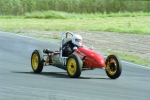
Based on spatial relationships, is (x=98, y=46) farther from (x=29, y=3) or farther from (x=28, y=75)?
(x=29, y=3)

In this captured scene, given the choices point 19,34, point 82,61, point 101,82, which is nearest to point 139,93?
point 101,82

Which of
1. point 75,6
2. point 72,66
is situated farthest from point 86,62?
point 75,6

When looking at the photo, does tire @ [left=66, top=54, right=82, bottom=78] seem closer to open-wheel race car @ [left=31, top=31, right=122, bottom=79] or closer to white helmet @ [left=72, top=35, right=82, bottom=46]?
open-wheel race car @ [left=31, top=31, right=122, bottom=79]

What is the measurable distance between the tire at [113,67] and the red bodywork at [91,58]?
23 cm

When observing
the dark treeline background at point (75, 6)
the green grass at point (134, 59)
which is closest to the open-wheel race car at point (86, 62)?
the green grass at point (134, 59)

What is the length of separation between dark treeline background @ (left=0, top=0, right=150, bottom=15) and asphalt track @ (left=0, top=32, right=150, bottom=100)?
31.5 m

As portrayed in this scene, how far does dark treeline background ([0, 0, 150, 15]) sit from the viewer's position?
5178 cm

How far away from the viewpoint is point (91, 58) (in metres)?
15.1

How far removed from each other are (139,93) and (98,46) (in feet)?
41.2

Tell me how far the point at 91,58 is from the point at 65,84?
158cm

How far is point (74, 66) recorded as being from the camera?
14.9 m

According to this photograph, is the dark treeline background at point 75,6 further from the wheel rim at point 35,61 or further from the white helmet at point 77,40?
the white helmet at point 77,40

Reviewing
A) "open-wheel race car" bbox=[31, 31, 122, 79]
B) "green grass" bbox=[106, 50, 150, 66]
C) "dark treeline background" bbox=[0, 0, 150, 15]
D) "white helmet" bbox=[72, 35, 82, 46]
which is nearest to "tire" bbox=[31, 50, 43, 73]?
"open-wheel race car" bbox=[31, 31, 122, 79]

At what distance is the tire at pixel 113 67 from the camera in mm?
14953
